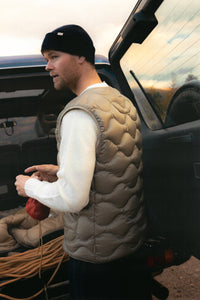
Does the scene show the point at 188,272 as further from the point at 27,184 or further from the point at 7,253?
the point at 27,184

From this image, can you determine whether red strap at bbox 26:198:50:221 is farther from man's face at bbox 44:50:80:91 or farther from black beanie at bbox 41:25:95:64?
black beanie at bbox 41:25:95:64

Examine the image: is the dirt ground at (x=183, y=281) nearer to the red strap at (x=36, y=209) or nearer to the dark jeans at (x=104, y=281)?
the dark jeans at (x=104, y=281)

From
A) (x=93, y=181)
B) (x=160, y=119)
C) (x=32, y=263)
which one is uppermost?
(x=160, y=119)

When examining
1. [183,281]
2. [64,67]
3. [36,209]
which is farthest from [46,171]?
[183,281]

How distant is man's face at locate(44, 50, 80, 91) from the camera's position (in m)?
1.40

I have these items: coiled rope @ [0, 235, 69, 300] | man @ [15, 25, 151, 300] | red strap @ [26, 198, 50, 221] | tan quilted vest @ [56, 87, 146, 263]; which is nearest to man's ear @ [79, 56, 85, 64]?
man @ [15, 25, 151, 300]

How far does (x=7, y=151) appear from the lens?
337cm

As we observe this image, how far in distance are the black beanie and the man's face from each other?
23 mm

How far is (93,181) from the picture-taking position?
50.8 inches

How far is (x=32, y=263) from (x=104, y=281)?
2.45ft

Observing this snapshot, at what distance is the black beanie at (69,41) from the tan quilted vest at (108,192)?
215mm

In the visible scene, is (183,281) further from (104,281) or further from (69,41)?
(69,41)

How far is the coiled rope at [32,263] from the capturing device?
1.84 metres

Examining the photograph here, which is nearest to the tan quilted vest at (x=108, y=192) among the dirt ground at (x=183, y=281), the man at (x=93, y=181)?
the man at (x=93, y=181)
